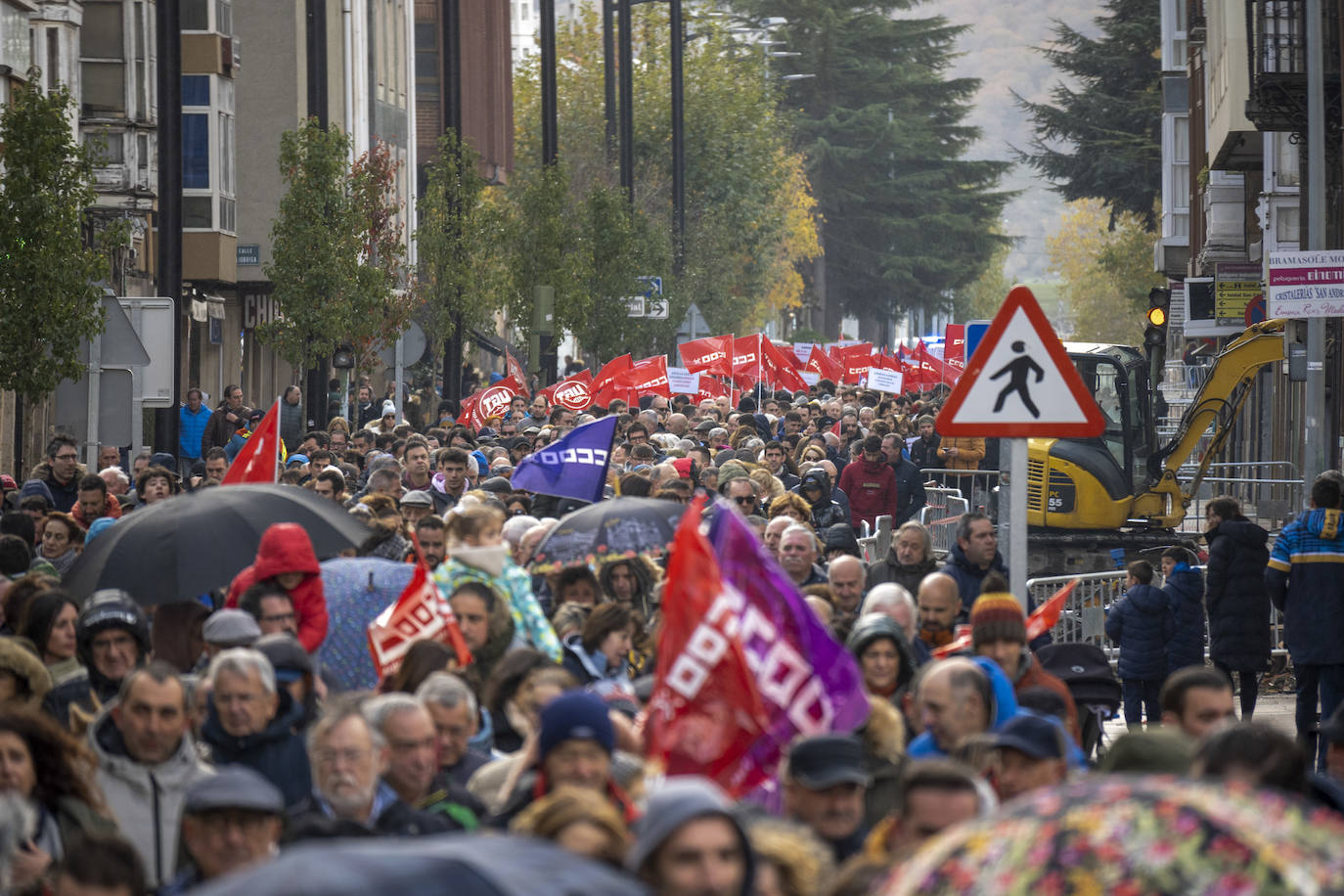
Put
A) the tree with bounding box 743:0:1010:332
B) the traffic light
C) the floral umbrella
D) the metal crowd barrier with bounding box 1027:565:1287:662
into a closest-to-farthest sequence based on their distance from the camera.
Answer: the floral umbrella → the metal crowd barrier with bounding box 1027:565:1287:662 → the traffic light → the tree with bounding box 743:0:1010:332

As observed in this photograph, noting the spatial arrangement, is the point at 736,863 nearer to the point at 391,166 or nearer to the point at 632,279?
the point at 391,166

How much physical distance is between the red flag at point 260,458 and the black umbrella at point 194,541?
2128 millimetres

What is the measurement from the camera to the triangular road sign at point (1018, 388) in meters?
8.97

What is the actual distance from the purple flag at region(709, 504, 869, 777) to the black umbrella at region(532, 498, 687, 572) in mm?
4305

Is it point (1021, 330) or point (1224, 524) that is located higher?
point (1021, 330)

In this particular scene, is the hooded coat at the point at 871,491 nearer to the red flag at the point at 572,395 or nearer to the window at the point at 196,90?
the red flag at the point at 572,395

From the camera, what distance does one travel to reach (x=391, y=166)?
36875 millimetres

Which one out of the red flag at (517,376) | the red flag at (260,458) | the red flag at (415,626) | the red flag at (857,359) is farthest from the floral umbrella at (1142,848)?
the red flag at (857,359)

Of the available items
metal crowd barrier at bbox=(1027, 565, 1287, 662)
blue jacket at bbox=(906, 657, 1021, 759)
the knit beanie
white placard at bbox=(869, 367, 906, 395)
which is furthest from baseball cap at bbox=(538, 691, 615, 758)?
white placard at bbox=(869, 367, 906, 395)

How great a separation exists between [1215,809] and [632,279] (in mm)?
42068

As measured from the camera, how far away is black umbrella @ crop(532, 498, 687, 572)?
11.2 metres

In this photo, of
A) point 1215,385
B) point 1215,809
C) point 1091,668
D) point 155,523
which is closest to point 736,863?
point 1215,809

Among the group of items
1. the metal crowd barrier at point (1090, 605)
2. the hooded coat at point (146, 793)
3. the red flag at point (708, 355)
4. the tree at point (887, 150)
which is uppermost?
the tree at point (887, 150)

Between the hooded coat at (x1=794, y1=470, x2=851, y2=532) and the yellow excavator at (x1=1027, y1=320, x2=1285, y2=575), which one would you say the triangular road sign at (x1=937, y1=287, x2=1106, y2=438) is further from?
the yellow excavator at (x1=1027, y1=320, x2=1285, y2=575)
